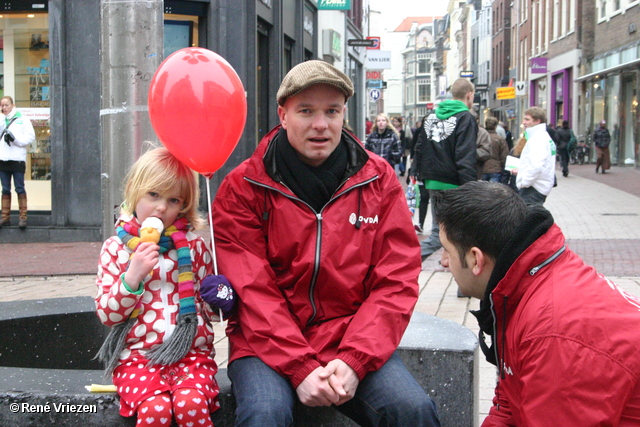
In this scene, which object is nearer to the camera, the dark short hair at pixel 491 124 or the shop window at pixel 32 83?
the shop window at pixel 32 83

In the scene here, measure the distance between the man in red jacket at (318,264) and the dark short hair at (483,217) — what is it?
614 millimetres

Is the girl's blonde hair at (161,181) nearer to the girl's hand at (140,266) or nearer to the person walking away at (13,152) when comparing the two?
the girl's hand at (140,266)

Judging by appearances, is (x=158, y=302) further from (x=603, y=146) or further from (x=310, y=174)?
(x=603, y=146)

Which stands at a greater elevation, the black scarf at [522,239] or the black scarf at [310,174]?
the black scarf at [310,174]

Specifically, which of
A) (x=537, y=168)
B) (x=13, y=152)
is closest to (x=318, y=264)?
(x=537, y=168)

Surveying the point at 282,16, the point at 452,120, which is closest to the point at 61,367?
the point at 452,120

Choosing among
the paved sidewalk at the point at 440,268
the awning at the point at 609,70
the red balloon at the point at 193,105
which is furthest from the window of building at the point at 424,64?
the red balloon at the point at 193,105

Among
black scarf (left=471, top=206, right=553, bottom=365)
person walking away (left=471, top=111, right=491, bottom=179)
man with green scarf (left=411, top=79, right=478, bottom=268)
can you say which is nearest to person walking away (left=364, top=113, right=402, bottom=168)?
person walking away (left=471, top=111, right=491, bottom=179)

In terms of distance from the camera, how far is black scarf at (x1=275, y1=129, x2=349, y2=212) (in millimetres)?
2869

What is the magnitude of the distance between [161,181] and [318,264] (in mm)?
641

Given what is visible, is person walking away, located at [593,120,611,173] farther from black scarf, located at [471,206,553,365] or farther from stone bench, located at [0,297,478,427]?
black scarf, located at [471,206,553,365]

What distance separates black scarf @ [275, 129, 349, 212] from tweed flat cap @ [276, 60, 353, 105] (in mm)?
201

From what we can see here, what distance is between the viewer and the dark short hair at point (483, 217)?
2109 millimetres

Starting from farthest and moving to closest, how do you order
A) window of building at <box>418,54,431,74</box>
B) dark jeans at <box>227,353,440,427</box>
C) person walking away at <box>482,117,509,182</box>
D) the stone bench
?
window of building at <box>418,54,431,74</box>, person walking away at <box>482,117,509,182</box>, the stone bench, dark jeans at <box>227,353,440,427</box>
